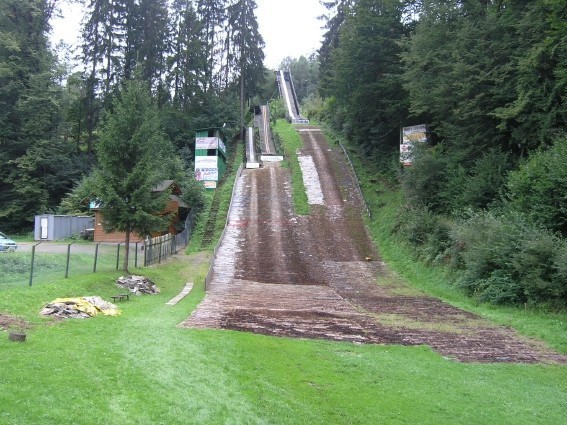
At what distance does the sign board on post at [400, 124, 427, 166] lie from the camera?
31.2 meters

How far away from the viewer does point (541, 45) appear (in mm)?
20062

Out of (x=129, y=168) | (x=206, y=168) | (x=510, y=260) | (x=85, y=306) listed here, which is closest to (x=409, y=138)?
(x=510, y=260)

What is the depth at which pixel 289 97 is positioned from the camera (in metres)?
80.5

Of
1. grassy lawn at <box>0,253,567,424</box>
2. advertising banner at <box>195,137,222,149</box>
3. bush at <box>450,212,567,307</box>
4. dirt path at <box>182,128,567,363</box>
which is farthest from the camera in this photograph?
advertising banner at <box>195,137,222,149</box>

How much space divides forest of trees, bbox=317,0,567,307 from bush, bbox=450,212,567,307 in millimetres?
39

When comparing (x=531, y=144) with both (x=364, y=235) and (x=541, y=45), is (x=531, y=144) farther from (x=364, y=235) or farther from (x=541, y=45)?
(x=364, y=235)

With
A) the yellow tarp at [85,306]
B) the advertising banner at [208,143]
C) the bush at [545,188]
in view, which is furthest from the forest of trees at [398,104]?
the yellow tarp at [85,306]

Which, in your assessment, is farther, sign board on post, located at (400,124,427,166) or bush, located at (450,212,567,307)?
sign board on post, located at (400,124,427,166)

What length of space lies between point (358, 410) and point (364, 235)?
24091 millimetres

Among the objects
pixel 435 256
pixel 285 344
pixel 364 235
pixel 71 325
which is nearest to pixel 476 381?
pixel 285 344

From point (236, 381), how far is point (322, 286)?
1467 centimetres

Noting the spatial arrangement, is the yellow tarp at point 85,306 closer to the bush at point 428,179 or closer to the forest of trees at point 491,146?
the forest of trees at point 491,146

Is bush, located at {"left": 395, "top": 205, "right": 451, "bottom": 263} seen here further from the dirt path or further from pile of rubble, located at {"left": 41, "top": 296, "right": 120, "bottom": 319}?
pile of rubble, located at {"left": 41, "top": 296, "right": 120, "bottom": 319}

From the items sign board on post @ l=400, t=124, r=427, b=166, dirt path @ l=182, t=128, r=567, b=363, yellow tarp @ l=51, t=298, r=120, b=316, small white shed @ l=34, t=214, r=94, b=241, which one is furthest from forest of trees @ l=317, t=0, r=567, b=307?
small white shed @ l=34, t=214, r=94, b=241
